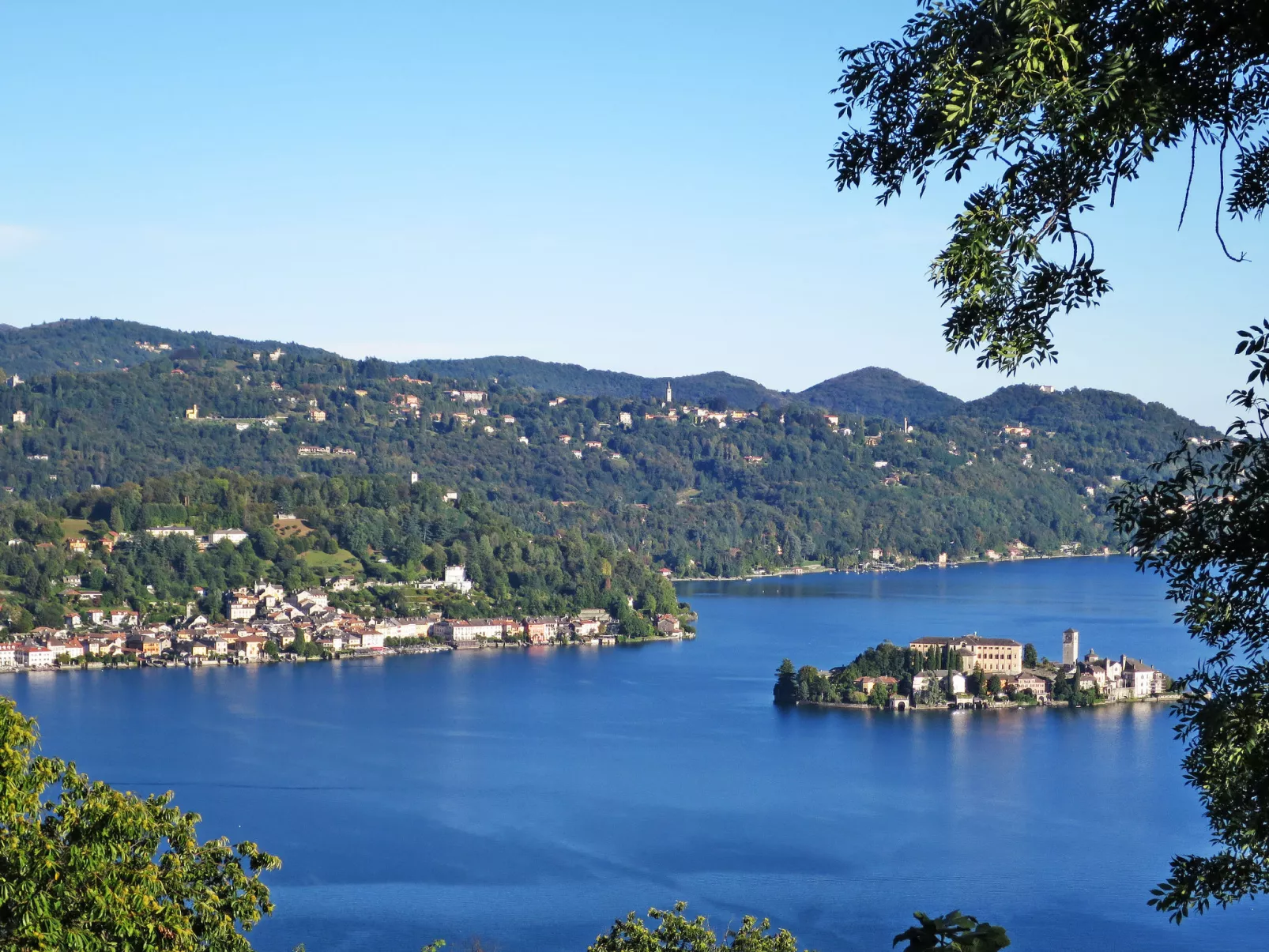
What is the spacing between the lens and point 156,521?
36.8 m

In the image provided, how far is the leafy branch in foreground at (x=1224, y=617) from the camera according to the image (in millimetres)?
2514

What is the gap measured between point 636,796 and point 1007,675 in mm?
8453

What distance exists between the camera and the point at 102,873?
12.0 feet

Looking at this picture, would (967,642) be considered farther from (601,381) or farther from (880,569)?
(601,381)

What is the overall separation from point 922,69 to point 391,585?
3365cm

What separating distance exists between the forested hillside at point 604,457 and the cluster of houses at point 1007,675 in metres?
22.1

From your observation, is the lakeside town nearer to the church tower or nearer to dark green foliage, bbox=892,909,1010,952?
the church tower

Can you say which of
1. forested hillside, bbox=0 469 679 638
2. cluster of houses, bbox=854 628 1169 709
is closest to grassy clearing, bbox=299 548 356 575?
forested hillside, bbox=0 469 679 638

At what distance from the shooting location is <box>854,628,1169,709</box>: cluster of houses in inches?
915

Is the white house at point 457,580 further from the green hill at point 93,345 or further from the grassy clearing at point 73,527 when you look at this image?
the green hill at point 93,345

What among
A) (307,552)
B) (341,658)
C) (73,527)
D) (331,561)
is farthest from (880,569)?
(341,658)

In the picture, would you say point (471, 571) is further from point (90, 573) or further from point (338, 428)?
point (338, 428)

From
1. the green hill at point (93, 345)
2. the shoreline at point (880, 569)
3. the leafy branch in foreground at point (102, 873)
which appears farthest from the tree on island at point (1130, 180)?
the green hill at point (93, 345)

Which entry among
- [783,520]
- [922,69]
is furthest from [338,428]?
[922,69]
